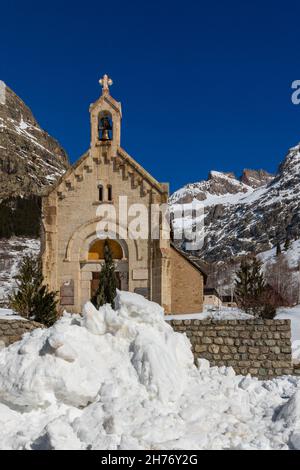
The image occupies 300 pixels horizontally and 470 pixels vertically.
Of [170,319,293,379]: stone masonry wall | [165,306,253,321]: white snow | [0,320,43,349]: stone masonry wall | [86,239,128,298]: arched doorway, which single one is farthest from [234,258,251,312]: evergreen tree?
[0,320,43,349]: stone masonry wall

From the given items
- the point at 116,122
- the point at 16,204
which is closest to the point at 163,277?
the point at 116,122

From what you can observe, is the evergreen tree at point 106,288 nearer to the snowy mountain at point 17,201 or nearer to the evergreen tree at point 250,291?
the evergreen tree at point 250,291

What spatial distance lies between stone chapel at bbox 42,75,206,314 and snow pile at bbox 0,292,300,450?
11.2 m

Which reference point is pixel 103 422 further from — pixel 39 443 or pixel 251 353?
pixel 251 353

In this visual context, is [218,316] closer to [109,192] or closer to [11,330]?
[11,330]

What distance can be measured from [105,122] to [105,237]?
6.61 meters

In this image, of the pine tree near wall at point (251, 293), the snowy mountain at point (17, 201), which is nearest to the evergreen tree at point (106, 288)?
the pine tree near wall at point (251, 293)

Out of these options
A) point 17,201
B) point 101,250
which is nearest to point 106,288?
point 101,250

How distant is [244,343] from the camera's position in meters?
14.3

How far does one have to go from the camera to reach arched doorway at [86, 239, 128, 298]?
24.6 metres

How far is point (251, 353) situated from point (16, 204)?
134m

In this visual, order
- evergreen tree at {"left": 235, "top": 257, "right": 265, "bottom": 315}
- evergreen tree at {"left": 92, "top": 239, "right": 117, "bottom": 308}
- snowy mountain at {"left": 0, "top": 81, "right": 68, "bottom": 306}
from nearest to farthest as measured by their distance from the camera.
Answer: evergreen tree at {"left": 92, "top": 239, "right": 117, "bottom": 308}, evergreen tree at {"left": 235, "top": 257, "right": 265, "bottom": 315}, snowy mountain at {"left": 0, "top": 81, "right": 68, "bottom": 306}

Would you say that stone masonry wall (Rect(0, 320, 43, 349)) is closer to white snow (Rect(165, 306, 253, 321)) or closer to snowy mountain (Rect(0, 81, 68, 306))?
white snow (Rect(165, 306, 253, 321))

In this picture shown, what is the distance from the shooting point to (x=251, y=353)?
14203 mm
